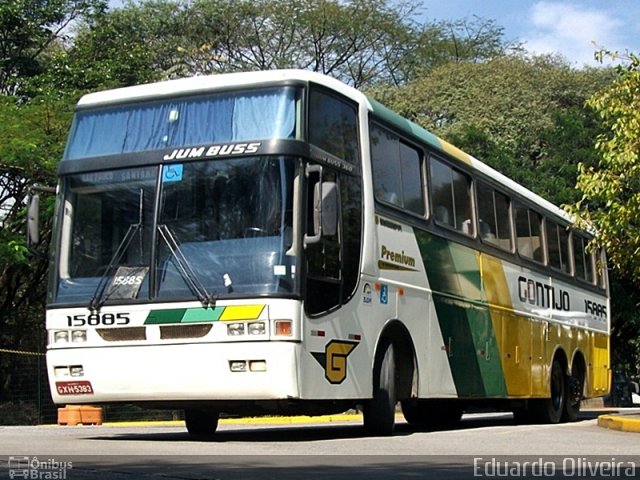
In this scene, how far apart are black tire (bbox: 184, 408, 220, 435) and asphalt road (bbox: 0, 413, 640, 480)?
230 millimetres

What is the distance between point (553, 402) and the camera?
1953 centimetres

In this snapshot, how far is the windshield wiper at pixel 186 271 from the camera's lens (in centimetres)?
1149

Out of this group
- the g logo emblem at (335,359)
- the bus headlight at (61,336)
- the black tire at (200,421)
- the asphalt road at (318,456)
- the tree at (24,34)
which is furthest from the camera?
the tree at (24,34)

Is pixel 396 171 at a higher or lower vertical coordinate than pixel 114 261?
higher

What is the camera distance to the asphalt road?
8508 millimetres

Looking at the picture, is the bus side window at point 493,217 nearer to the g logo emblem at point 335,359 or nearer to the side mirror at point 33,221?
the g logo emblem at point 335,359

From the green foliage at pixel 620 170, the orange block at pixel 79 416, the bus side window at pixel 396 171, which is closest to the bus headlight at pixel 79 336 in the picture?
the bus side window at pixel 396 171

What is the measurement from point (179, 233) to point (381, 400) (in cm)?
289

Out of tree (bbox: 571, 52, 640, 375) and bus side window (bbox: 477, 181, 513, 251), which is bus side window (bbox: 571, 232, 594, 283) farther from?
bus side window (bbox: 477, 181, 513, 251)

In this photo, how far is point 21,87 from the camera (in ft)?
107

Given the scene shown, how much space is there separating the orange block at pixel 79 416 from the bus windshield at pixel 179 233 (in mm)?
10824

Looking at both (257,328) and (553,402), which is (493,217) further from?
(257,328)

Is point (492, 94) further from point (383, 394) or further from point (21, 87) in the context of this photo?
point (383, 394)

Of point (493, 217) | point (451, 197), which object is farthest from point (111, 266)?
point (493, 217)
